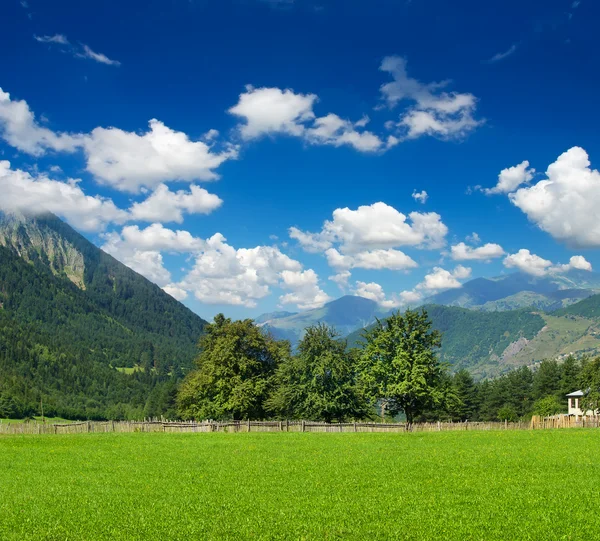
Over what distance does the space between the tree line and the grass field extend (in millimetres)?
25923

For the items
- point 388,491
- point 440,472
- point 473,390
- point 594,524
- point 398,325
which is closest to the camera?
point 594,524

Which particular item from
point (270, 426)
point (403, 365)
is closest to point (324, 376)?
point (270, 426)

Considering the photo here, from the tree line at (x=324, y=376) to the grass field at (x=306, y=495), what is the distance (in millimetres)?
25923

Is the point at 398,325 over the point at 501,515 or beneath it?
over

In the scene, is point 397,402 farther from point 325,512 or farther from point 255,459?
point 325,512

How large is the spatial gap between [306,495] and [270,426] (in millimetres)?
37919

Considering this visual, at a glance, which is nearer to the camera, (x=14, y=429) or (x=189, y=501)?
(x=189, y=501)

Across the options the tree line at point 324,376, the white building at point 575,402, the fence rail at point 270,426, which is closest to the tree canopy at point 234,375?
the tree line at point 324,376

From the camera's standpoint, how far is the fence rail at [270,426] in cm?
5437

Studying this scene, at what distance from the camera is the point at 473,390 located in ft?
417

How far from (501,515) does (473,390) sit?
119 meters

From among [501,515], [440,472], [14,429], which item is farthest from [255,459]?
[14,429]

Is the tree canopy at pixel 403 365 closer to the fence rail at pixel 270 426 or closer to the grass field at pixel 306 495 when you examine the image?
the fence rail at pixel 270 426

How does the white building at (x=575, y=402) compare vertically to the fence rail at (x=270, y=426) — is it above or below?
below
